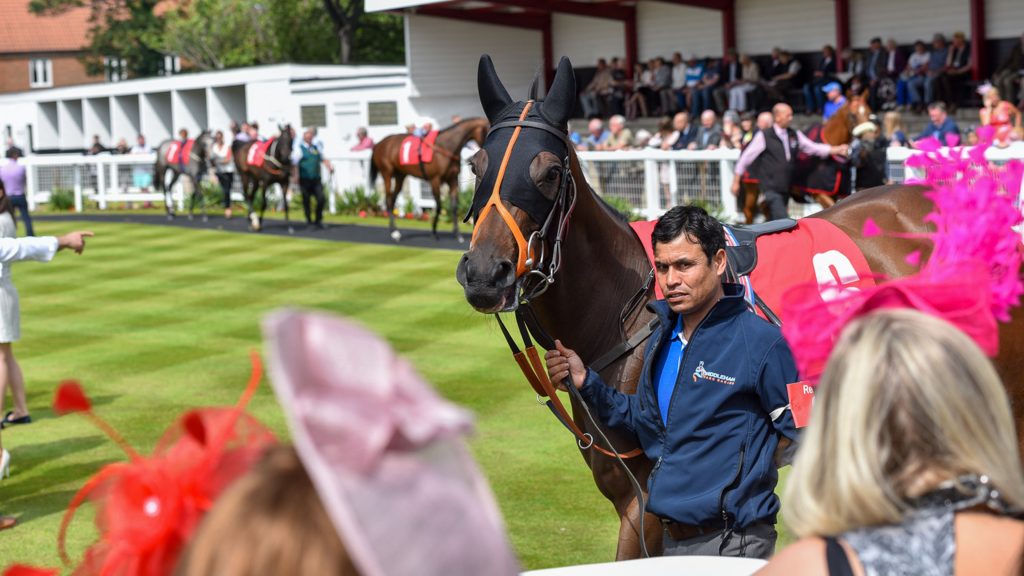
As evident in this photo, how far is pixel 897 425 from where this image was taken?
1.87 metres

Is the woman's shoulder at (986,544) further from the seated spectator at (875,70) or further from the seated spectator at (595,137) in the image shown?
the seated spectator at (875,70)

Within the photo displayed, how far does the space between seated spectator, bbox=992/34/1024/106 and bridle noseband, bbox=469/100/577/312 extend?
19.1m

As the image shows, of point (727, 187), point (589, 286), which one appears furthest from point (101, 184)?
point (589, 286)

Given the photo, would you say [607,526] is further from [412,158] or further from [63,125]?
[63,125]

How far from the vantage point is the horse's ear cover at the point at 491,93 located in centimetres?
496

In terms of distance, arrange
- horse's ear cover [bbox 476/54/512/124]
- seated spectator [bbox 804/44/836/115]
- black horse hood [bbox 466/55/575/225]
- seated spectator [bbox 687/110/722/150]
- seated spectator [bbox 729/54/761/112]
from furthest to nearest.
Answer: seated spectator [bbox 729/54/761/112] < seated spectator [bbox 804/44/836/115] < seated spectator [bbox 687/110/722/150] < horse's ear cover [bbox 476/54/512/124] < black horse hood [bbox 466/55/575/225]

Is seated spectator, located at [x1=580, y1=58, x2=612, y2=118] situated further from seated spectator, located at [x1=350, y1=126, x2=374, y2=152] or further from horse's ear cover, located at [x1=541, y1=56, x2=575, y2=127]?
horse's ear cover, located at [x1=541, y1=56, x2=575, y2=127]

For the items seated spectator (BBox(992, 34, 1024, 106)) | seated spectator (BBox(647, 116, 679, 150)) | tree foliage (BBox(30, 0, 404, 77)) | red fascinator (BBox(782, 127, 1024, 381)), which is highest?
tree foliage (BBox(30, 0, 404, 77))

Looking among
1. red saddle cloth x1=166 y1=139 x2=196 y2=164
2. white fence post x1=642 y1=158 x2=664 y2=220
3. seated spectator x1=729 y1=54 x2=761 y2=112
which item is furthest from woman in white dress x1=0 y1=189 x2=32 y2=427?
seated spectator x1=729 y1=54 x2=761 y2=112

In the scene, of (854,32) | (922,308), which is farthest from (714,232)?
(854,32)

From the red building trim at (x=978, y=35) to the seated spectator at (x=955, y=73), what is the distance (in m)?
0.58

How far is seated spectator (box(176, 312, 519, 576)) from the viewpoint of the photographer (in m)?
1.27

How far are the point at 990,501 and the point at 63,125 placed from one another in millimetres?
52361

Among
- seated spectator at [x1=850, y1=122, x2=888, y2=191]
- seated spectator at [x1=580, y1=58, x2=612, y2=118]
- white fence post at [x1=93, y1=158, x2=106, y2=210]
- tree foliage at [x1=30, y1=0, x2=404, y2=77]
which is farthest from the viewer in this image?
tree foliage at [x1=30, y1=0, x2=404, y2=77]
